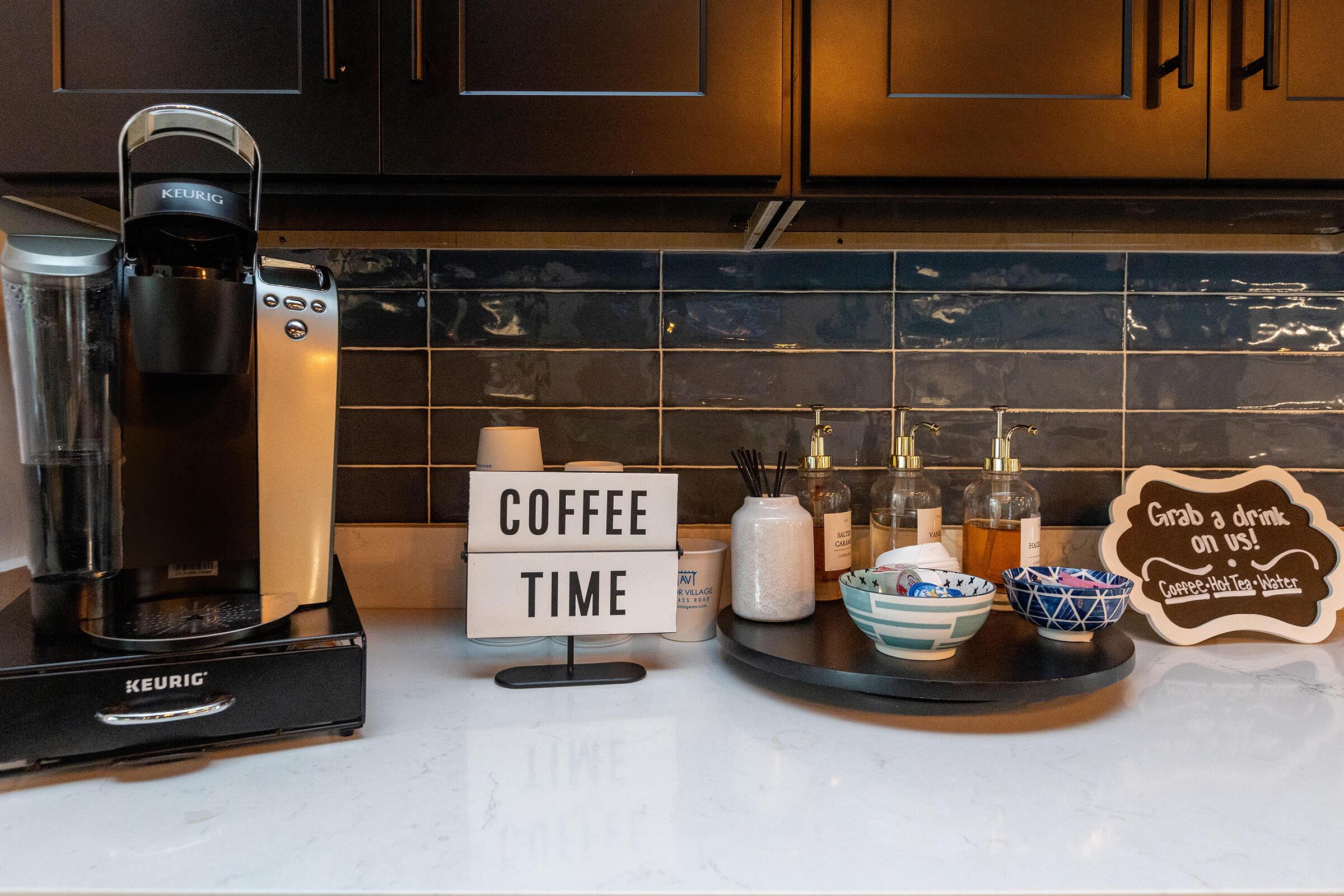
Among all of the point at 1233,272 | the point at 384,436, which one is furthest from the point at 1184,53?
the point at 384,436

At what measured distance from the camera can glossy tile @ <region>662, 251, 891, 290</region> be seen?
3.88ft

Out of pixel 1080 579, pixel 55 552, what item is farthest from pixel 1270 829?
pixel 55 552

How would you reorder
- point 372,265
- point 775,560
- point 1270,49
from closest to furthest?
point 1270,49
point 775,560
point 372,265

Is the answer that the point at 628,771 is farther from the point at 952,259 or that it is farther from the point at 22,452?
the point at 952,259

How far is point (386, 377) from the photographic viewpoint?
1182 millimetres

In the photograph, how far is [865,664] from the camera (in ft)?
2.66

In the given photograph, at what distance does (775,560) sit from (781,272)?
0.46 metres

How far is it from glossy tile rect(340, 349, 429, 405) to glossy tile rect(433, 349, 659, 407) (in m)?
0.02

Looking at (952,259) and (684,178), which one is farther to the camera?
(952,259)

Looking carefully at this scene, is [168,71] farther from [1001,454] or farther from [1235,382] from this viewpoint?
[1235,382]

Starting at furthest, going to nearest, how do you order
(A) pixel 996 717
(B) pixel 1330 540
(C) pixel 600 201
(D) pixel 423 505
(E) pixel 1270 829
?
(D) pixel 423 505 → (B) pixel 1330 540 → (C) pixel 600 201 → (A) pixel 996 717 → (E) pixel 1270 829

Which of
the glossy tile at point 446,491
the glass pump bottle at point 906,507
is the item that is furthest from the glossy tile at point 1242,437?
the glossy tile at point 446,491

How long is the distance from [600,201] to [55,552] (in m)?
0.64

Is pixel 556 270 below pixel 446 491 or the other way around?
the other way around
